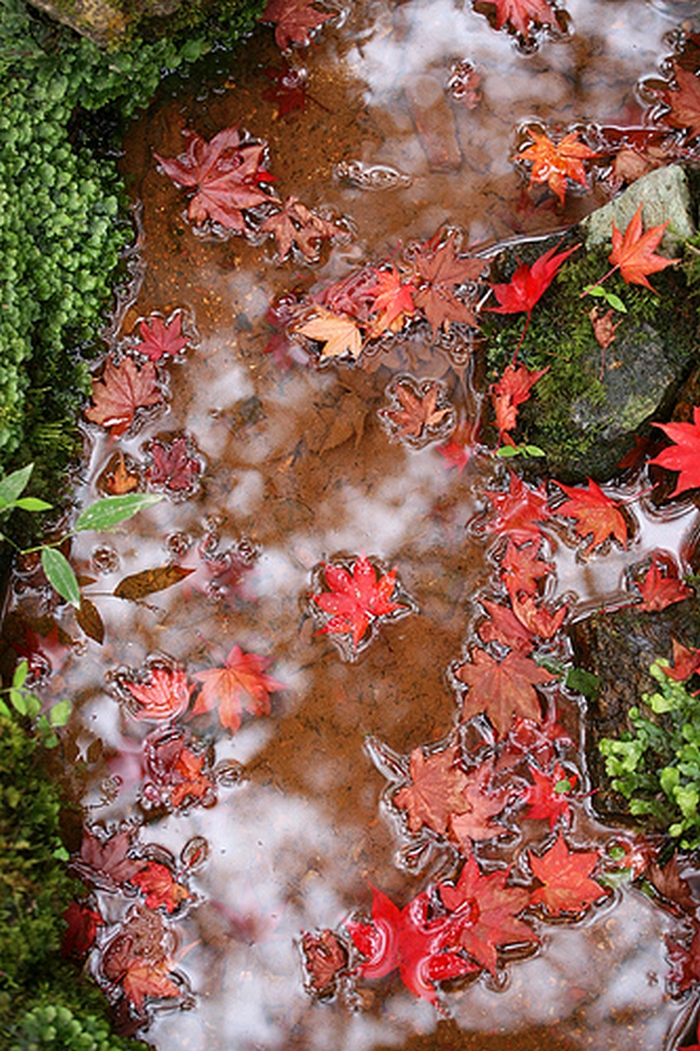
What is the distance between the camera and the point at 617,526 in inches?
130

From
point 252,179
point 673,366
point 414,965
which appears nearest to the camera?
point 414,965

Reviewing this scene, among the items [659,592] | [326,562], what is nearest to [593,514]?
[659,592]

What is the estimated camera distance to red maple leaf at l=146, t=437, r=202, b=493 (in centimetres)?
336

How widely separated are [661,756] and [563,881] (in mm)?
629

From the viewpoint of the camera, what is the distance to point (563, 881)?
10.0 feet

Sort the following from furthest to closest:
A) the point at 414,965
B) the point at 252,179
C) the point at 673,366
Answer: the point at 252,179
the point at 673,366
the point at 414,965

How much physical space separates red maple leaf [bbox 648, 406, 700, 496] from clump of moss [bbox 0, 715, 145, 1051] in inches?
102

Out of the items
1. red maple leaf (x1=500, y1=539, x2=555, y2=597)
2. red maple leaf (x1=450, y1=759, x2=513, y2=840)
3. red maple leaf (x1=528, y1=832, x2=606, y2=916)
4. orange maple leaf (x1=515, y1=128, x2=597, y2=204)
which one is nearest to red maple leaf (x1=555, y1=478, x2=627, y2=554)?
red maple leaf (x1=500, y1=539, x2=555, y2=597)

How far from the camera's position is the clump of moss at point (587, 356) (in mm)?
3180

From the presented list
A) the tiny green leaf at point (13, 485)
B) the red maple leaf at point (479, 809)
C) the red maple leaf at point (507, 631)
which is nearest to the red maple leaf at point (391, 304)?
the red maple leaf at point (507, 631)

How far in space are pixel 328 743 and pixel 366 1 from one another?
3406 mm

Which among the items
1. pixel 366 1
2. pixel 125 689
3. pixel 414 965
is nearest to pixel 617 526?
pixel 414 965

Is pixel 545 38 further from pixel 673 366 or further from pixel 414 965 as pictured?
pixel 414 965

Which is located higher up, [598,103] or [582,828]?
[598,103]
